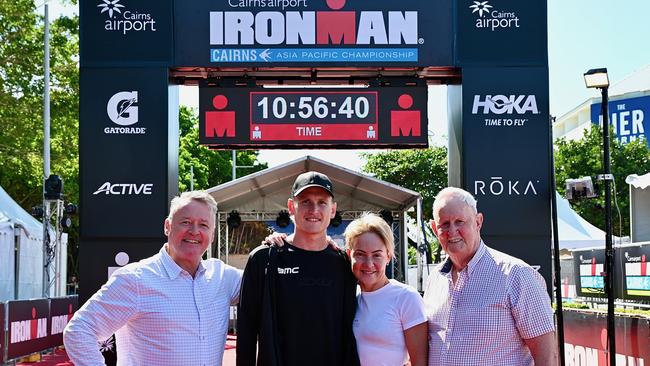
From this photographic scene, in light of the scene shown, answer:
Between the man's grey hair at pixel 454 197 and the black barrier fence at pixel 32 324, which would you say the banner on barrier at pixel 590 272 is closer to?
the black barrier fence at pixel 32 324

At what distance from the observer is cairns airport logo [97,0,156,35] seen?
8.94 m

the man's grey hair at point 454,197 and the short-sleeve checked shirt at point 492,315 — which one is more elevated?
the man's grey hair at point 454,197

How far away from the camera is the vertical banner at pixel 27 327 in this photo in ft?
41.9

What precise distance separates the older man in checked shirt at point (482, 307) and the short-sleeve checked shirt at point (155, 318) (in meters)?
1.10

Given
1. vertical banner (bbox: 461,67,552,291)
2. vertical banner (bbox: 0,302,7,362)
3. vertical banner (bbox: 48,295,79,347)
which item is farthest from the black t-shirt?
vertical banner (bbox: 48,295,79,347)

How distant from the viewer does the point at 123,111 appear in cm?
890

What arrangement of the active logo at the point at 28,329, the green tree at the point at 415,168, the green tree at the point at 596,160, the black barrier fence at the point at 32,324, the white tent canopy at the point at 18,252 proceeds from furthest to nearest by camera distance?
the green tree at the point at 415,168 → the green tree at the point at 596,160 → the white tent canopy at the point at 18,252 → the active logo at the point at 28,329 → the black barrier fence at the point at 32,324

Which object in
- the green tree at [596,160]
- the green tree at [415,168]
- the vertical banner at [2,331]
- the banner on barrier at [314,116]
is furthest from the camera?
the green tree at [415,168]

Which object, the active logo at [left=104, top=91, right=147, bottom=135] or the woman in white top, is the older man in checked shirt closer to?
the woman in white top

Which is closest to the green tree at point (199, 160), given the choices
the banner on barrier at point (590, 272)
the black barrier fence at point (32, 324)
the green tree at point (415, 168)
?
the green tree at point (415, 168)

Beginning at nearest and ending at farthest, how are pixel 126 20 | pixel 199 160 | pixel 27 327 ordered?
1. pixel 126 20
2. pixel 27 327
3. pixel 199 160

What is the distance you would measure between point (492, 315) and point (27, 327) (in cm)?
1130

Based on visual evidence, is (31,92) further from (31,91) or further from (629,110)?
(629,110)

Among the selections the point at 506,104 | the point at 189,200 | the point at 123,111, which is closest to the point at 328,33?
the point at 506,104
